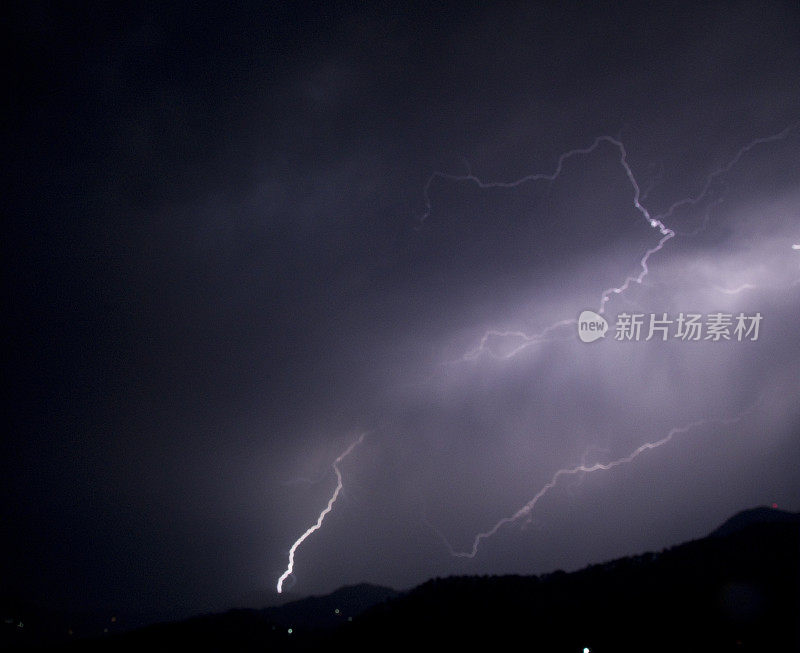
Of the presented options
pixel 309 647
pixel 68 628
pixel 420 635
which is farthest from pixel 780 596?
pixel 68 628

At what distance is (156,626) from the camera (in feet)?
64.9

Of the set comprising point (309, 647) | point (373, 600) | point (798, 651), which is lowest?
point (373, 600)

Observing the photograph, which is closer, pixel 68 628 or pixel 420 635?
pixel 420 635

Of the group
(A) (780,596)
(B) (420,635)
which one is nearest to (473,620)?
(B) (420,635)

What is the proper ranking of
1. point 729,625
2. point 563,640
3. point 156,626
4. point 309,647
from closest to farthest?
point 729,625 < point 563,640 < point 309,647 < point 156,626

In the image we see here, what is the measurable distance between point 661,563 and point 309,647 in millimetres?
11184

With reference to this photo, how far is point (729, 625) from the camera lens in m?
9.43

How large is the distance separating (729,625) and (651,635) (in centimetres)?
Answer: 141

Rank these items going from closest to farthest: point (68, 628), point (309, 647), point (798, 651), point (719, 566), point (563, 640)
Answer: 1. point (798, 651)
2. point (563, 640)
3. point (719, 566)
4. point (309, 647)
5. point (68, 628)

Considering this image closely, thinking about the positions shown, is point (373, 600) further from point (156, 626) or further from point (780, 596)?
point (780, 596)

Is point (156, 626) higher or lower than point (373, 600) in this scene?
higher

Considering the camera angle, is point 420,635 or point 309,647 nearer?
point 420,635

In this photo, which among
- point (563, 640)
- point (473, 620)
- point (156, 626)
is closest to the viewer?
point (563, 640)

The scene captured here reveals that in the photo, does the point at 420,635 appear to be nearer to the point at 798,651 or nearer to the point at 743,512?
the point at 798,651
